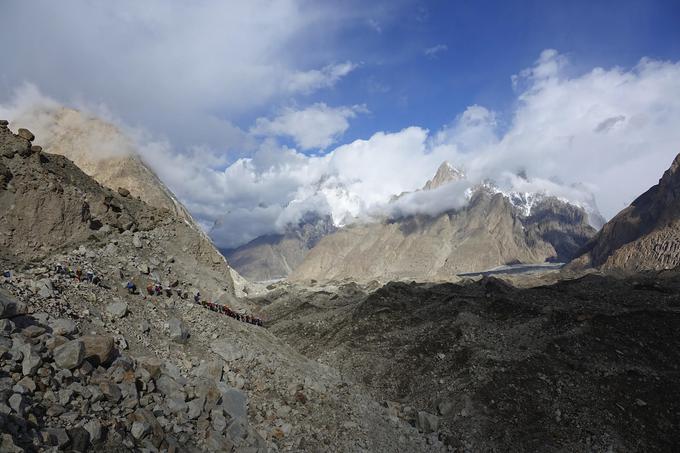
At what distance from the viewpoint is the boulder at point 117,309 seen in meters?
16.5

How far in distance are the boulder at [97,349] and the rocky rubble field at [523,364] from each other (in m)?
12.6

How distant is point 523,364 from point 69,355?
71.3ft

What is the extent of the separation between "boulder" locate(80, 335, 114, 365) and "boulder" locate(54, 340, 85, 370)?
0.44 m

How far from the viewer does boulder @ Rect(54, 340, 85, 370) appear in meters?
11.6

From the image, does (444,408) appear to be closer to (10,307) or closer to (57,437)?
(57,437)

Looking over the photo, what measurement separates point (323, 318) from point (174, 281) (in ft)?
81.8

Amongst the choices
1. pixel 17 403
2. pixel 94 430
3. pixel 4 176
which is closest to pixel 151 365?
pixel 94 430

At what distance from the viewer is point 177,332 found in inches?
699

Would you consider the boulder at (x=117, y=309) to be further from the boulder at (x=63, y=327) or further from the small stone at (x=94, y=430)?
the small stone at (x=94, y=430)

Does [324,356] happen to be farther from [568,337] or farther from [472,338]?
[568,337]

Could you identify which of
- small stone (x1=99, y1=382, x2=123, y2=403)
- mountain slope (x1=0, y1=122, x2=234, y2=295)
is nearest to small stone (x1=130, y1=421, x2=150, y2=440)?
small stone (x1=99, y1=382, x2=123, y2=403)

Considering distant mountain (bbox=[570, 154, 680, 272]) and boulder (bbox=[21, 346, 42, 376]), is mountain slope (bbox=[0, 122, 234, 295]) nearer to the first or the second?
boulder (bbox=[21, 346, 42, 376])

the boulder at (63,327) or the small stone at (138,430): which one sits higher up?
the boulder at (63,327)

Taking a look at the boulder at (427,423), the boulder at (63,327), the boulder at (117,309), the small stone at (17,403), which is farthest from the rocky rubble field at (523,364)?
the small stone at (17,403)
